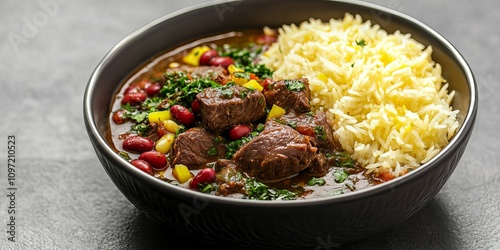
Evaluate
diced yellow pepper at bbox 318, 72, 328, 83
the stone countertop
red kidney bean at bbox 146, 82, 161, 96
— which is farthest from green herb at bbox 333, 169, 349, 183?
red kidney bean at bbox 146, 82, 161, 96

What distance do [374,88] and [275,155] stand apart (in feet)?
3.51

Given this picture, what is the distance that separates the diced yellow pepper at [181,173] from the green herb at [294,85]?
41.7 inches

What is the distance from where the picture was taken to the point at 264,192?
5094mm

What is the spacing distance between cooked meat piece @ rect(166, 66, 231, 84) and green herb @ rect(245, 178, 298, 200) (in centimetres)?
121

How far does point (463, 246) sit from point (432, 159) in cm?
93

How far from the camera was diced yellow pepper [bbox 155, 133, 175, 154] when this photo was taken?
5.55 m

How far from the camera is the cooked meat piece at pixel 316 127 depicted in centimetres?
549

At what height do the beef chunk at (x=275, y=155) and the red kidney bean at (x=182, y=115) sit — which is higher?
the beef chunk at (x=275, y=155)

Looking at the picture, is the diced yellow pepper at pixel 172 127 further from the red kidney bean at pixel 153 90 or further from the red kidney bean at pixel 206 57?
the red kidney bean at pixel 206 57

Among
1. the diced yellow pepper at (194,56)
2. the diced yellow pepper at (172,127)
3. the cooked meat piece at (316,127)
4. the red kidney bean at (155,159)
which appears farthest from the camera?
the diced yellow pepper at (194,56)

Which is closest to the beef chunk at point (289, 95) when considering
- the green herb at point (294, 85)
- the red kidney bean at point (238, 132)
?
the green herb at point (294, 85)

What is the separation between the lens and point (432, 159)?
16.4ft

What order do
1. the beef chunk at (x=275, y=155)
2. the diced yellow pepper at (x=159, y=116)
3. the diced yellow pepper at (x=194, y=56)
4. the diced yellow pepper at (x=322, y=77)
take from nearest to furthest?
the beef chunk at (x=275, y=155) → the diced yellow pepper at (x=159, y=116) → the diced yellow pepper at (x=322, y=77) → the diced yellow pepper at (x=194, y=56)

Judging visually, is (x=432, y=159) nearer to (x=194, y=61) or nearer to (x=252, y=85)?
(x=252, y=85)
